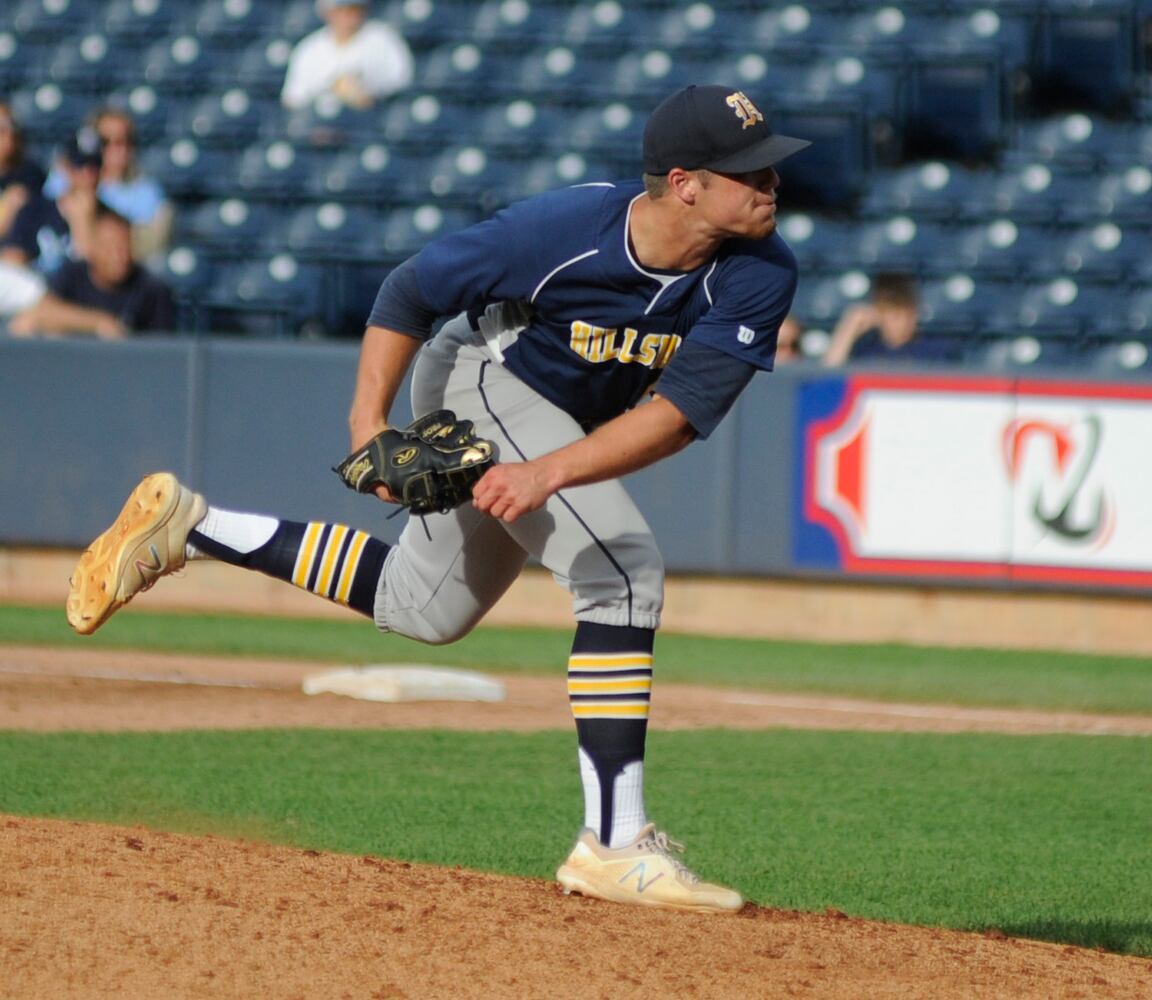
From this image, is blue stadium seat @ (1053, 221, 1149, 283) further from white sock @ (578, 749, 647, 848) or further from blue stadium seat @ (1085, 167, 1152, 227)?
white sock @ (578, 749, 647, 848)

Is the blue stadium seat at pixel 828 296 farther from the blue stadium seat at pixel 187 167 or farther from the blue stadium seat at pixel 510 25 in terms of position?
the blue stadium seat at pixel 187 167

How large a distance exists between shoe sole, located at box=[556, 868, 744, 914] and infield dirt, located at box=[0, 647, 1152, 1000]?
0.16 feet

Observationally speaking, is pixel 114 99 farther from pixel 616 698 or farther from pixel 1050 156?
pixel 616 698

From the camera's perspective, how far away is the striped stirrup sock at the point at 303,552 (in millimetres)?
4121

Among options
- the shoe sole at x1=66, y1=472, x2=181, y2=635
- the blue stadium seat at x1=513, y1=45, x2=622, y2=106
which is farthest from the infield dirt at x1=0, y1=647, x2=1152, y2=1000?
the blue stadium seat at x1=513, y1=45, x2=622, y2=106

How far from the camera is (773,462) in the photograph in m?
9.08

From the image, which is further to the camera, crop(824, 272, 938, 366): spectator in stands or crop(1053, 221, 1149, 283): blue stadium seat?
crop(1053, 221, 1149, 283): blue stadium seat

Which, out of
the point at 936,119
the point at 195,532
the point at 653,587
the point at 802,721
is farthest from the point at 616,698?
the point at 936,119

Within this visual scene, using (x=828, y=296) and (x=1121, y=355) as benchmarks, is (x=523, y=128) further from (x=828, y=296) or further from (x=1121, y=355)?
(x=1121, y=355)

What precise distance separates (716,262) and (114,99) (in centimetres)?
1064

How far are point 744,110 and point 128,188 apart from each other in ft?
26.9

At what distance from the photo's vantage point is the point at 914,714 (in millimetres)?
7207

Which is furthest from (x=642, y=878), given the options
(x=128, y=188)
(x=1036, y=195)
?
(x=1036, y=195)

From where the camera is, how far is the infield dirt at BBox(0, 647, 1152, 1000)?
9.89 feet
